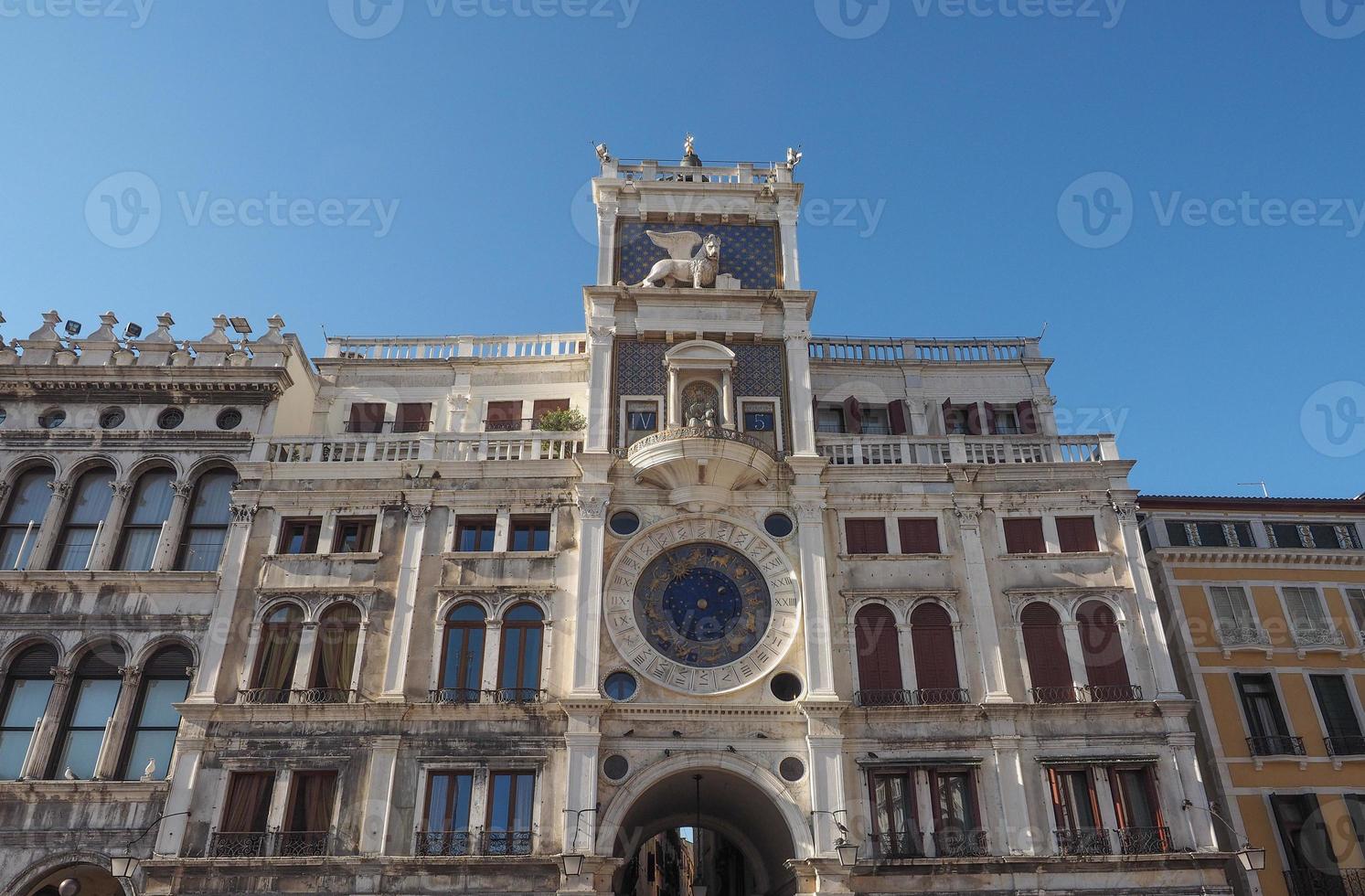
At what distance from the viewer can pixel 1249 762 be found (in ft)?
100

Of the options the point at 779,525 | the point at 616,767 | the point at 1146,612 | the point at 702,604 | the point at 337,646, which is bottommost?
the point at 616,767

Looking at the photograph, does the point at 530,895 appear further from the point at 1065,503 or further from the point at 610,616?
the point at 1065,503

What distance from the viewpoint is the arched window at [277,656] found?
93.8 ft

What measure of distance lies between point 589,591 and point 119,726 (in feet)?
44.0

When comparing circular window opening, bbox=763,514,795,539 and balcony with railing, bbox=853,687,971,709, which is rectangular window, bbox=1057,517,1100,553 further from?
circular window opening, bbox=763,514,795,539

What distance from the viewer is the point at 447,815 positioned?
1067 inches

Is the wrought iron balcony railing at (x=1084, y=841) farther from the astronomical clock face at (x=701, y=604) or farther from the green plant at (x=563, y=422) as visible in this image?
the green plant at (x=563, y=422)

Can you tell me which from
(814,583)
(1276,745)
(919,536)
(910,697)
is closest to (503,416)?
(814,583)

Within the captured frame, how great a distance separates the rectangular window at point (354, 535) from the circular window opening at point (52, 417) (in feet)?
34.6

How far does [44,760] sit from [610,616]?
1573 centimetres

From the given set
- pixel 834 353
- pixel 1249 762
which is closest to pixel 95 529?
pixel 834 353

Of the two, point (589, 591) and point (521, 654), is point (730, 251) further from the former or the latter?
point (521, 654)

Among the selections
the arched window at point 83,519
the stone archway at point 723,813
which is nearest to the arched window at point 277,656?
the arched window at point 83,519

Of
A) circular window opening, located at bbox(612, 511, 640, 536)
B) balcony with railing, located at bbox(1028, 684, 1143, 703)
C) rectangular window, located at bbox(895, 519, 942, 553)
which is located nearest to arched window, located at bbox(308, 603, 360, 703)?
circular window opening, located at bbox(612, 511, 640, 536)
